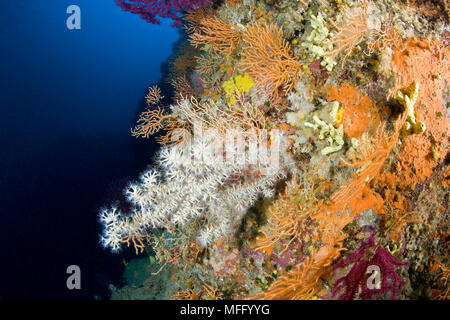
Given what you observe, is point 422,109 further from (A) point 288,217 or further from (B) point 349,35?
(A) point 288,217

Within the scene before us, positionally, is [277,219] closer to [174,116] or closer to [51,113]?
[174,116]

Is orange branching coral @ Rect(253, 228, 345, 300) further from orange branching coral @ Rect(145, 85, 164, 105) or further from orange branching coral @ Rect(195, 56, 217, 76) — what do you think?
orange branching coral @ Rect(145, 85, 164, 105)

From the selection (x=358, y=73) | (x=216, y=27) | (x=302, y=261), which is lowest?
(x=302, y=261)

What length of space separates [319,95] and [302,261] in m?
2.03

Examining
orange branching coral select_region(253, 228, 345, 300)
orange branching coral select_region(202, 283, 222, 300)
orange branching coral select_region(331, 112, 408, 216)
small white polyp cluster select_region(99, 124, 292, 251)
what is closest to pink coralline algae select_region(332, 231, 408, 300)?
orange branching coral select_region(253, 228, 345, 300)

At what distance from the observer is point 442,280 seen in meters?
3.17

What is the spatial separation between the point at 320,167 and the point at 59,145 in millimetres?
12574

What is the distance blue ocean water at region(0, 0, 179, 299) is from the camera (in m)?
7.18

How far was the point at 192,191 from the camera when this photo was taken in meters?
2.46

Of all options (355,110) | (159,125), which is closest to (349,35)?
(355,110)

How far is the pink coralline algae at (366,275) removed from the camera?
8.44 feet

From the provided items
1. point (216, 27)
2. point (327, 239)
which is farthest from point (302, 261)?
point (216, 27)

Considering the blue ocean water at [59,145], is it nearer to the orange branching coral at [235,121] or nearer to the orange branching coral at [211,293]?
the orange branching coral at [211,293]

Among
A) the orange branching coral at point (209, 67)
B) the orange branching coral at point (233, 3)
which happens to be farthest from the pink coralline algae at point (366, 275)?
the orange branching coral at point (233, 3)
